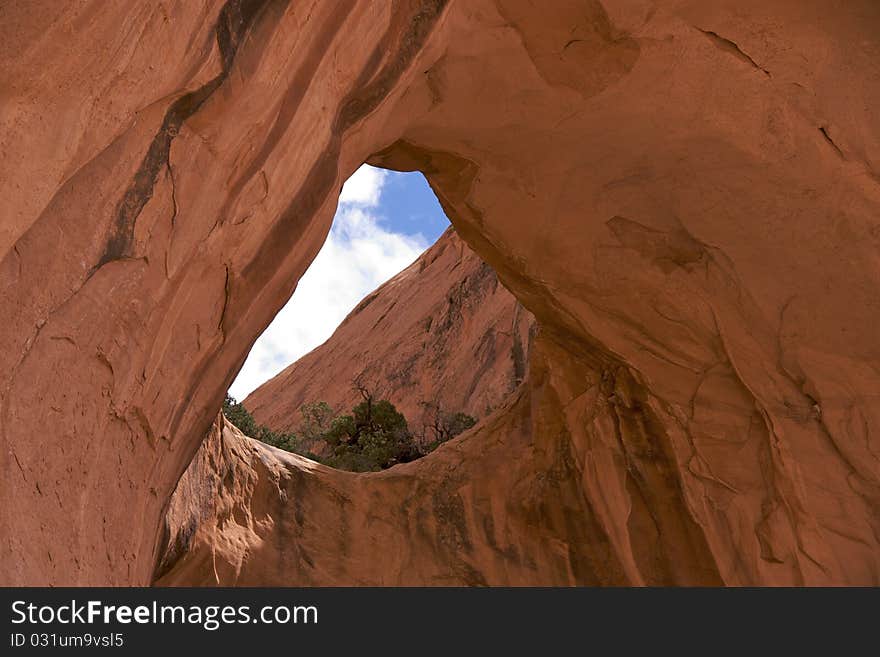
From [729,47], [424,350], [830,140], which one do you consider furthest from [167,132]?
[424,350]

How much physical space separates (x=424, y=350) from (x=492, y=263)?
844cm

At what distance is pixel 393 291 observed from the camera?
59.8 feet

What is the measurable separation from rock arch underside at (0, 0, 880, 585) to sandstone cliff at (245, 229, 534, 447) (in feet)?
11.7

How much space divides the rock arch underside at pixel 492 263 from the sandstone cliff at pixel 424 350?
11.7 ft

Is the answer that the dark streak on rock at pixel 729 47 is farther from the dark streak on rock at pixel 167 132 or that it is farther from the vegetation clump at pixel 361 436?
the vegetation clump at pixel 361 436

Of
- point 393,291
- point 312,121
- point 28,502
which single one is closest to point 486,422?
point 312,121

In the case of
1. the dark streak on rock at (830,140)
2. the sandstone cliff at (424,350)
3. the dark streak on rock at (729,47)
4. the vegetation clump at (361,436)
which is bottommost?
the dark streak on rock at (830,140)

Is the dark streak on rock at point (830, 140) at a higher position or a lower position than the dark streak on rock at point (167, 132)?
higher

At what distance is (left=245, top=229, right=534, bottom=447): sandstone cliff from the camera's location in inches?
519

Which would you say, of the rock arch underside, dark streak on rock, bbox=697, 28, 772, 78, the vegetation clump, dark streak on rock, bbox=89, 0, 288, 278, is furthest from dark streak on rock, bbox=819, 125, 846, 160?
the vegetation clump

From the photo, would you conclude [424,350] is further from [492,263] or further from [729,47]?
[729,47]

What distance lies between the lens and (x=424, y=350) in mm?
15102

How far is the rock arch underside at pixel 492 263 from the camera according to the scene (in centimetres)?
285

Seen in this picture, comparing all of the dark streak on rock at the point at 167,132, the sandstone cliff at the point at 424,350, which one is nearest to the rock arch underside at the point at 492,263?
the dark streak on rock at the point at 167,132
